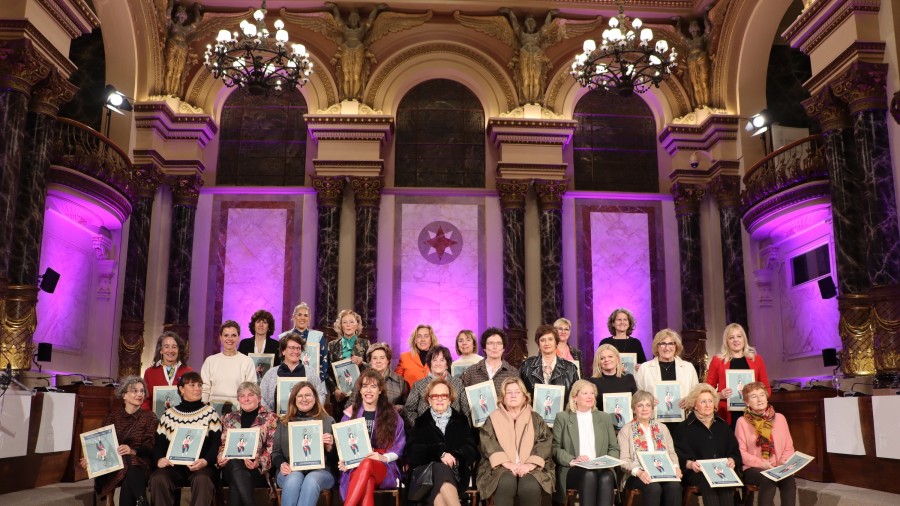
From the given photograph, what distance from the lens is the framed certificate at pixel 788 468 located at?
6.87 metres

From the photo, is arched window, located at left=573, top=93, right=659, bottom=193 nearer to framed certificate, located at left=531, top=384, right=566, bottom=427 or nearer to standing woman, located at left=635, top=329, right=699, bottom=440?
standing woman, located at left=635, top=329, right=699, bottom=440

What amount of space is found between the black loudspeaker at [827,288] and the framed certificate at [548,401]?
6.54 meters

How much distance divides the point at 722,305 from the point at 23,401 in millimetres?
11305

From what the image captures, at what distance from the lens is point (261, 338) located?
894 cm

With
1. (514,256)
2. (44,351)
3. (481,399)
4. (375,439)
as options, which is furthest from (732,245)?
(44,351)

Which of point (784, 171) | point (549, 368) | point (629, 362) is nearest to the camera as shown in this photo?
point (549, 368)

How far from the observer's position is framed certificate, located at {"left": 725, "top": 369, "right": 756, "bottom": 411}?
7930mm

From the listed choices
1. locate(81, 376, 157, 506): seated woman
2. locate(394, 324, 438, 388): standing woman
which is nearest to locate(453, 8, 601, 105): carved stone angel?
locate(394, 324, 438, 388): standing woman

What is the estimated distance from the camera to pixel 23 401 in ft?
24.8

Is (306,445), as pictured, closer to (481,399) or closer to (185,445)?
(185,445)

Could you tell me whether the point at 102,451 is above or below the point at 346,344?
below

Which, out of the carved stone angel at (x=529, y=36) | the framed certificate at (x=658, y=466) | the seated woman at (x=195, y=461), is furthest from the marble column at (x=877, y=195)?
the seated woman at (x=195, y=461)

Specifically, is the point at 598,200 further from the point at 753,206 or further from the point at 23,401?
the point at 23,401

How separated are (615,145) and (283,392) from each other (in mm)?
10095
